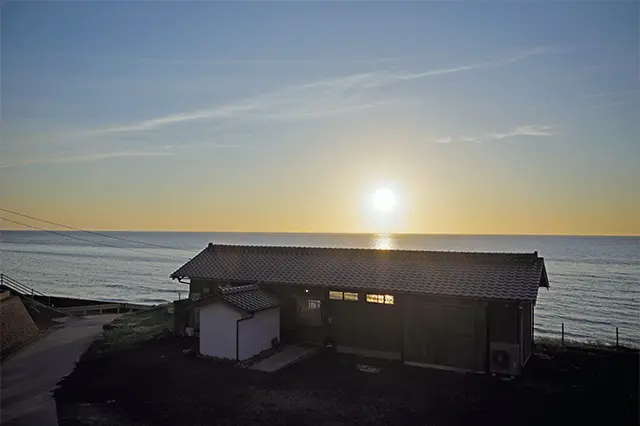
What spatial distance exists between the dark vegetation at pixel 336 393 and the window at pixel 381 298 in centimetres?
222

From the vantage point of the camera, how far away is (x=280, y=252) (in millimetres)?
24781

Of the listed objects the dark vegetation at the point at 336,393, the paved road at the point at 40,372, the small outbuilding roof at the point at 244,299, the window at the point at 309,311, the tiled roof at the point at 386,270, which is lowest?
the paved road at the point at 40,372

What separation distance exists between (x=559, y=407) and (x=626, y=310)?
37.5m

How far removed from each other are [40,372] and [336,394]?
34.1ft

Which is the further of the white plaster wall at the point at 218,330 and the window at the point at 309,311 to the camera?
the window at the point at 309,311

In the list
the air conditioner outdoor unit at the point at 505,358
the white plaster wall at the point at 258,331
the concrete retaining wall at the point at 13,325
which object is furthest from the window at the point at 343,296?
the concrete retaining wall at the point at 13,325

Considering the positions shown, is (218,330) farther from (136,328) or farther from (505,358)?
(505,358)

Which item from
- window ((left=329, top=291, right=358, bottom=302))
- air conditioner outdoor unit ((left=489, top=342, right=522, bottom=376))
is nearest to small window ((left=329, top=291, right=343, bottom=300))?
window ((left=329, top=291, right=358, bottom=302))

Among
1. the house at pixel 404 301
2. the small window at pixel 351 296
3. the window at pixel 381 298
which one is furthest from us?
the small window at pixel 351 296

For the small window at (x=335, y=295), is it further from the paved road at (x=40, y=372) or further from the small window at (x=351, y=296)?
the paved road at (x=40, y=372)

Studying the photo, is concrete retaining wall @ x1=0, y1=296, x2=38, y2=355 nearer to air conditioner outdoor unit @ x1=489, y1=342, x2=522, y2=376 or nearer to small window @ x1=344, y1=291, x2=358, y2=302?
small window @ x1=344, y1=291, x2=358, y2=302

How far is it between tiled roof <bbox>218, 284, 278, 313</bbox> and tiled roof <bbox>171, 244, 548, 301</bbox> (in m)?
0.80

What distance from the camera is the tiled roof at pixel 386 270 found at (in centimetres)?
1823

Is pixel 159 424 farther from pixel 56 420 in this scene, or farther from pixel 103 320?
pixel 103 320
